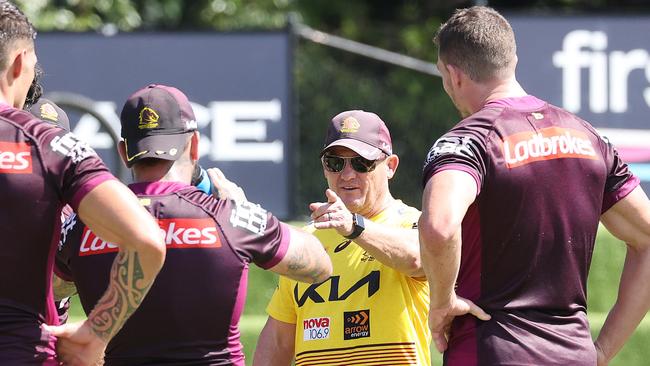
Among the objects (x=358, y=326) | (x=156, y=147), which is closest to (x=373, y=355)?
(x=358, y=326)

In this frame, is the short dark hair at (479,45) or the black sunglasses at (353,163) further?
the black sunglasses at (353,163)

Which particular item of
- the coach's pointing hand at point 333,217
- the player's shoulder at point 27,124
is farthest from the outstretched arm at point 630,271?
the player's shoulder at point 27,124

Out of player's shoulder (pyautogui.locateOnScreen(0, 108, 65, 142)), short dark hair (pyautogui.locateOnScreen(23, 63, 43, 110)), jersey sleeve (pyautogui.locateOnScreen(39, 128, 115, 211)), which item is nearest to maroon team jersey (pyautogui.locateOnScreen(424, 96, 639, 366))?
jersey sleeve (pyautogui.locateOnScreen(39, 128, 115, 211))

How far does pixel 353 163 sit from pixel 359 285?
50cm

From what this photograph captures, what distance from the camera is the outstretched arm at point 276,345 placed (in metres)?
4.86

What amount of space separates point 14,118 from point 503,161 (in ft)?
4.96

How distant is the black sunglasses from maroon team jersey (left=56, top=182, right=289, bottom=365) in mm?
958

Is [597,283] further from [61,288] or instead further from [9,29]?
[9,29]

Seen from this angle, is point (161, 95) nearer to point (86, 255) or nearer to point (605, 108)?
point (86, 255)

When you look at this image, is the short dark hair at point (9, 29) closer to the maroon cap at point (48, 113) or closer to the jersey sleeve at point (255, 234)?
the jersey sleeve at point (255, 234)

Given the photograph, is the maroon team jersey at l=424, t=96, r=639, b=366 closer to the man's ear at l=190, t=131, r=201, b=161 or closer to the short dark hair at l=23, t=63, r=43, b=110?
the man's ear at l=190, t=131, r=201, b=161

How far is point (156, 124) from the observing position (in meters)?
3.94

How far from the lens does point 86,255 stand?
385 centimetres

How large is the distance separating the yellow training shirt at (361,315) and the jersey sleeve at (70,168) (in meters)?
1.32
